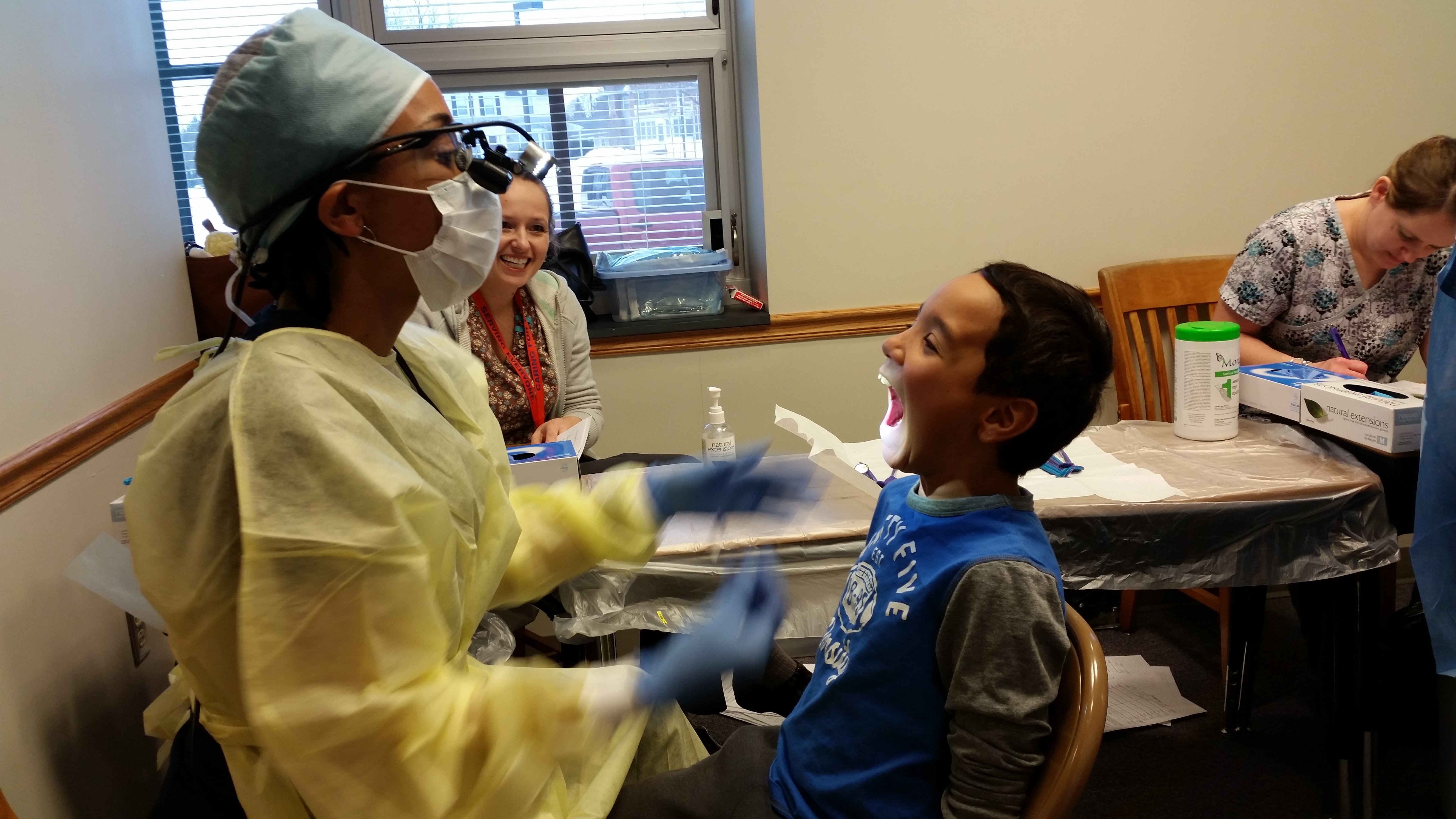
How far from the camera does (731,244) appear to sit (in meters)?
3.13

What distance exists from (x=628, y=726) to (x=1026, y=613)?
17.3 inches

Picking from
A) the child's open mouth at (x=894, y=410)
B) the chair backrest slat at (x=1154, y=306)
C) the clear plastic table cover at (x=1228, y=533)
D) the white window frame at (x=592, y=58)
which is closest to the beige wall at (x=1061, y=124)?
the chair backrest slat at (x=1154, y=306)

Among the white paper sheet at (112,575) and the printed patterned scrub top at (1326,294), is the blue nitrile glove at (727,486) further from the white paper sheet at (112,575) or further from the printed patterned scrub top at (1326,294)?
the printed patterned scrub top at (1326,294)

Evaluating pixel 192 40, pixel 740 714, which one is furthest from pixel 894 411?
pixel 192 40

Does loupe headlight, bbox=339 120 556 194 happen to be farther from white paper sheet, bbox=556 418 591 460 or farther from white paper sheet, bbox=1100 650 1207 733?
white paper sheet, bbox=1100 650 1207 733

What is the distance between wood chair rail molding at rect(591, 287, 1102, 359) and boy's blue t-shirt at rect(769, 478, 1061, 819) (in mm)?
1670

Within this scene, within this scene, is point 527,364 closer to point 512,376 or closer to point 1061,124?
point 512,376

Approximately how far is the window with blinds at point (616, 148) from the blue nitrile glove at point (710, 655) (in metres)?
2.15

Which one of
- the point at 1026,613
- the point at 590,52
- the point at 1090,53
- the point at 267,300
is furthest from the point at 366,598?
the point at 1090,53

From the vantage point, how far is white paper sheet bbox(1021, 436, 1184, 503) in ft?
5.59

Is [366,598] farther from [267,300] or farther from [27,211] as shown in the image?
[267,300]

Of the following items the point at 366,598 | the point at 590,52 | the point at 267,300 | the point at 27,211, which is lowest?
the point at 366,598

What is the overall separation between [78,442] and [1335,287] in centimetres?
265

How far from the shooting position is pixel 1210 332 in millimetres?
1912
